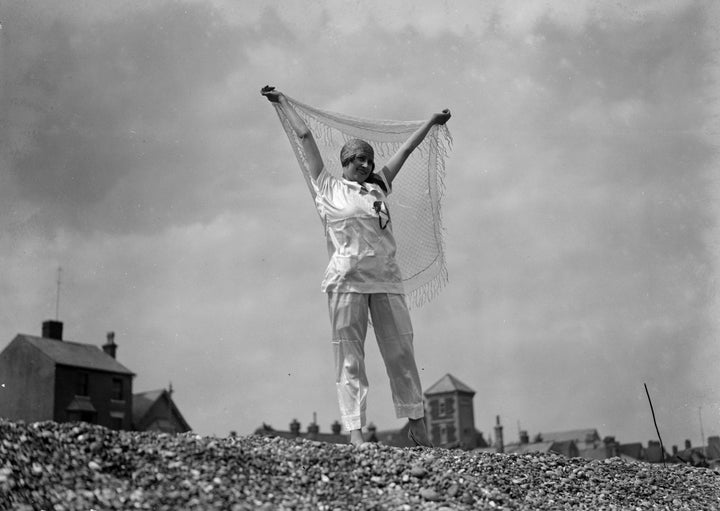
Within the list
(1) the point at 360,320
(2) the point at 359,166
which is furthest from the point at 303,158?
(1) the point at 360,320

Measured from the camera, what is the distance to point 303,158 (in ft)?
23.5

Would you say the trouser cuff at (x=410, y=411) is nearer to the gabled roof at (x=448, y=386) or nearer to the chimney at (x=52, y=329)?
the chimney at (x=52, y=329)

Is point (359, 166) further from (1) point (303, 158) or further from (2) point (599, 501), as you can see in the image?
(2) point (599, 501)

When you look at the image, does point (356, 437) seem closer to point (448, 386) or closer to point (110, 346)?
point (110, 346)

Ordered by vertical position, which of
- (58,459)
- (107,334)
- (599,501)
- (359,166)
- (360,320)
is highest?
(107,334)

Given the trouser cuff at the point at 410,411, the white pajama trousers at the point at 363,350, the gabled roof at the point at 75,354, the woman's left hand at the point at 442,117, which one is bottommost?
the trouser cuff at the point at 410,411

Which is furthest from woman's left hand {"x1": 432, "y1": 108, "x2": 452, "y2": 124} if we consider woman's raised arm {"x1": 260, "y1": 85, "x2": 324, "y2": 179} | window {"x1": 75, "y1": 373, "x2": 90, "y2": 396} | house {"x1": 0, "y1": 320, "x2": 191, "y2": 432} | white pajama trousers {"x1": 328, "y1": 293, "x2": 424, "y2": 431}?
window {"x1": 75, "y1": 373, "x2": 90, "y2": 396}

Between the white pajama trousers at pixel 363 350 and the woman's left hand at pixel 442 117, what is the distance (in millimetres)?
1763

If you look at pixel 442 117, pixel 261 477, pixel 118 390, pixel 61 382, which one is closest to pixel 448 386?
pixel 118 390

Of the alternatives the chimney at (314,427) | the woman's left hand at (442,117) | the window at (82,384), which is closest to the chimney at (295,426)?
the chimney at (314,427)

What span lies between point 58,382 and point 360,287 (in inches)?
1340

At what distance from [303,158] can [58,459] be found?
359 centimetres

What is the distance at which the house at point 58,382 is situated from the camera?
36.4 metres

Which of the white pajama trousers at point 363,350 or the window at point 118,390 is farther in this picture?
the window at point 118,390
